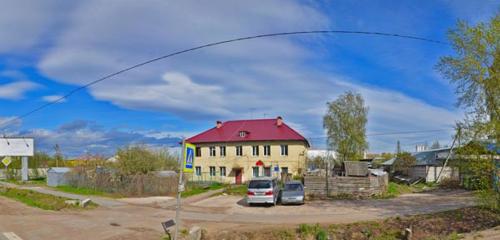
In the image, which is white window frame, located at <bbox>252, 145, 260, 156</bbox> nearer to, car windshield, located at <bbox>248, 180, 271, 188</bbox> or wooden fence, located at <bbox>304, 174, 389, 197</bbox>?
wooden fence, located at <bbox>304, 174, 389, 197</bbox>

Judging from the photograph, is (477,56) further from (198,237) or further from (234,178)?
(234,178)

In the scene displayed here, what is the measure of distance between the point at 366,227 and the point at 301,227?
8.51ft

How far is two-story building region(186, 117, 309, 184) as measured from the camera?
48312 mm

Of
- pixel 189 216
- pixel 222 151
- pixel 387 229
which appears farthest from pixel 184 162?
pixel 222 151

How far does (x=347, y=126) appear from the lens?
45.3 m

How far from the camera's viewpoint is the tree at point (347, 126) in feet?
149

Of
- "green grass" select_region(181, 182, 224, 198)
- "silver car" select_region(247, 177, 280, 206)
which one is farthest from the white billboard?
"silver car" select_region(247, 177, 280, 206)

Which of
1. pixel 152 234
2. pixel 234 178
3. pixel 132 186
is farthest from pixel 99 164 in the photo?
pixel 152 234

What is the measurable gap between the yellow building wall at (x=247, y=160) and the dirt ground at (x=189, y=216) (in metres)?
21.5

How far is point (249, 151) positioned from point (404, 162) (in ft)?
57.0

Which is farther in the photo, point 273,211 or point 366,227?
point 273,211

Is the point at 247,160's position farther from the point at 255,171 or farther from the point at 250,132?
the point at 250,132

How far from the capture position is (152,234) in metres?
14.8

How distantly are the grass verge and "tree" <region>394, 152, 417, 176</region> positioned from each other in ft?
84.0
